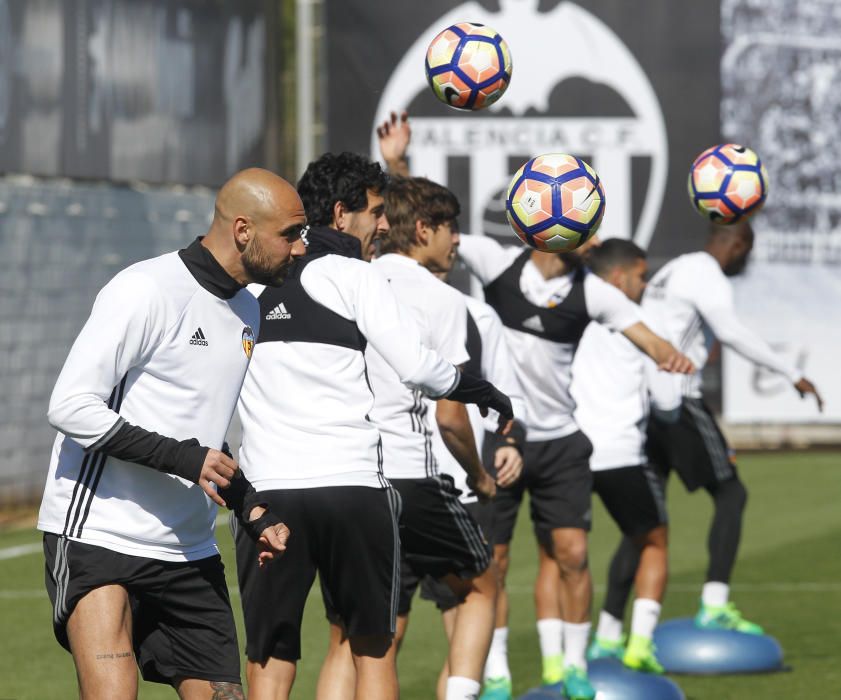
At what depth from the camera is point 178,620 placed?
17.2 ft

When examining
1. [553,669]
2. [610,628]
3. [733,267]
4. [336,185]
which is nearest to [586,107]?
[733,267]

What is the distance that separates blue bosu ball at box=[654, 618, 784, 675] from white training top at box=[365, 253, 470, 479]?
302cm

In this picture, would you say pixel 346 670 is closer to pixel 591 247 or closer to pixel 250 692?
pixel 250 692

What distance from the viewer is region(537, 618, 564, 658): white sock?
832 centimetres

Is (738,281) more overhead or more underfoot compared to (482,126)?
more underfoot

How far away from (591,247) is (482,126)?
12873 mm

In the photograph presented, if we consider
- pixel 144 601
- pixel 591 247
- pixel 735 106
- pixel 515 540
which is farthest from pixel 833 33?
pixel 144 601

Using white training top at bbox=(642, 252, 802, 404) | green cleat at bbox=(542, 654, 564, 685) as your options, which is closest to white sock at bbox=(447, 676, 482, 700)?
green cleat at bbox=(542, 654, 564, 685)

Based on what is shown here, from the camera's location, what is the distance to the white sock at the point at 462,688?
6.85 metres

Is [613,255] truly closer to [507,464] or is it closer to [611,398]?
[611,398]

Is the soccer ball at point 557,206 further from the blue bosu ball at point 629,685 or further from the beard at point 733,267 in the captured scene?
the beard at point 733,267

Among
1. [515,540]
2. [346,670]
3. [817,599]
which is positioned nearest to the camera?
[346,670]

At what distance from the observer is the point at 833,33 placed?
21.3 m

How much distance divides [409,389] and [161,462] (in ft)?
5.84
